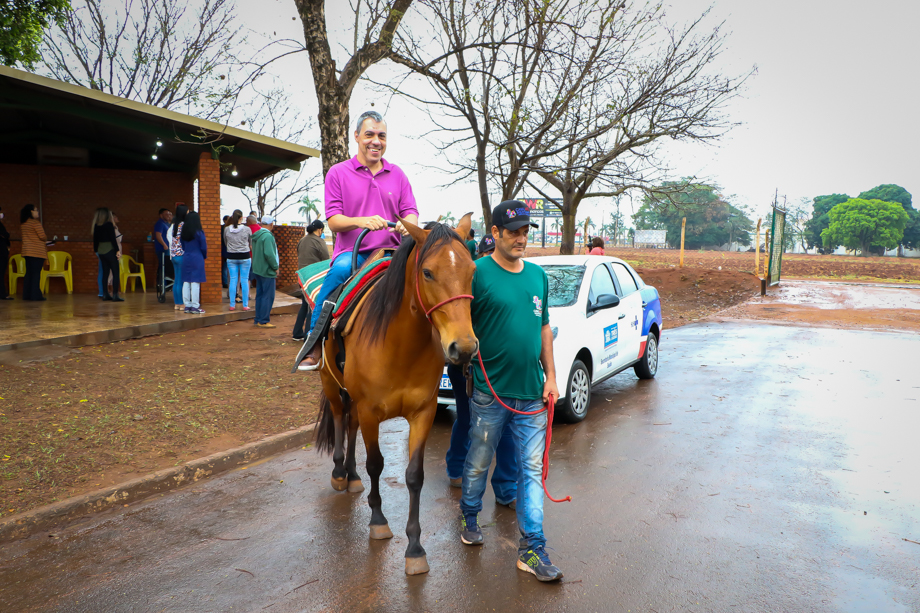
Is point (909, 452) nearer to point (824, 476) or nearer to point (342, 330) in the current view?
point (824, 476)

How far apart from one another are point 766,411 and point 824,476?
2058 mm

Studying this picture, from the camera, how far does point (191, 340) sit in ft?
33.4

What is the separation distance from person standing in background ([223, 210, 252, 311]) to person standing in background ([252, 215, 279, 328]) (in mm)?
253

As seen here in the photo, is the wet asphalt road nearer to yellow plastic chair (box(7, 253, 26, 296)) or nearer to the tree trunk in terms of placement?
yellow plastic chair (box(7, 253, 26, 296))

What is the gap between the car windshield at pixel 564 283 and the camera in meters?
6.80

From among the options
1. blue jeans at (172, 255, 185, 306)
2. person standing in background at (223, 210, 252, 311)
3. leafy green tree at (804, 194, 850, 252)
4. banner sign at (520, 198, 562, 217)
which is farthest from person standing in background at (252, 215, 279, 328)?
leafy green tree at (804, 194, 850, 252)

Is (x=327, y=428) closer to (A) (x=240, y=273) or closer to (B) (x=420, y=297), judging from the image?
(B) (x=420, y=297)

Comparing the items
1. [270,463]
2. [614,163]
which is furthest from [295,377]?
[614,163]

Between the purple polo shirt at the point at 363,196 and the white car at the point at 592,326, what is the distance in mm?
2184

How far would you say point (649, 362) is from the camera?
28.5 ft

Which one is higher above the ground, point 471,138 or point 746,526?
point 471,138

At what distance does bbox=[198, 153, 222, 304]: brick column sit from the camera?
1329 centimetres

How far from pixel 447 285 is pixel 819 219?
12049 centimetres

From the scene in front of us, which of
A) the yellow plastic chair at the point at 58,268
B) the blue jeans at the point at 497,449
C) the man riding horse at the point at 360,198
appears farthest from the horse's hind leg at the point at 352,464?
the yellow plastic chair at the point at 58,268
